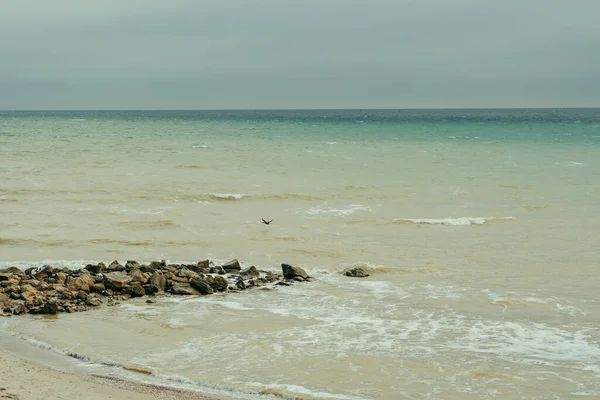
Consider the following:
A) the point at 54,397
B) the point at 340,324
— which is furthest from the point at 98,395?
the point at 340,324

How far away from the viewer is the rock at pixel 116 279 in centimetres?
1430

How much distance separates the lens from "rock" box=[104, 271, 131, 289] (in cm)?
1430

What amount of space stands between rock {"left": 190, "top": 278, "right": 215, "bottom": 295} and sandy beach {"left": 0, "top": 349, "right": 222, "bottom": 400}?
5138mm

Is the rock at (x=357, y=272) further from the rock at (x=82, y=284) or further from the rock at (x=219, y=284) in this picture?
the rock at (x=82, y=284)

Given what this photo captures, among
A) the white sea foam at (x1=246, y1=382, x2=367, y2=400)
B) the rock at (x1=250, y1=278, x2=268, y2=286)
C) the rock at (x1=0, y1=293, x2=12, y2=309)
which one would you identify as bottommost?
the white sea foam at (x1=246, y1=382, x2=367, y2=400)

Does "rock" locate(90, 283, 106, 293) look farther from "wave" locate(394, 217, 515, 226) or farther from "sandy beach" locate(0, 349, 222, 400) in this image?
"wave" locate(394, 217, 515, 226)

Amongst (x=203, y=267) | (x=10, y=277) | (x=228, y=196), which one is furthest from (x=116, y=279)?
(x=228, y=196)

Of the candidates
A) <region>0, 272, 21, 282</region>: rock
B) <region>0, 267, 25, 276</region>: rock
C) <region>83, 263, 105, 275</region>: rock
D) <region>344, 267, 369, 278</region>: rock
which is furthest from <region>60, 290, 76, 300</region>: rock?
<region>344, 267, 369, 278</region>: rock

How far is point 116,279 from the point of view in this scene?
14500 millimetres

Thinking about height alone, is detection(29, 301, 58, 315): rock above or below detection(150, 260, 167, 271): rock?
below

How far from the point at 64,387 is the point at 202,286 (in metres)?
6.00

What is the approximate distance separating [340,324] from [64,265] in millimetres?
8428

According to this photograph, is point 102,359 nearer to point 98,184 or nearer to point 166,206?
point 166,206

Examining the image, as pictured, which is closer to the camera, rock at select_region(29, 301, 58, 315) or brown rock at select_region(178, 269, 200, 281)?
rock at select_region(29, 301, 58, 315)
